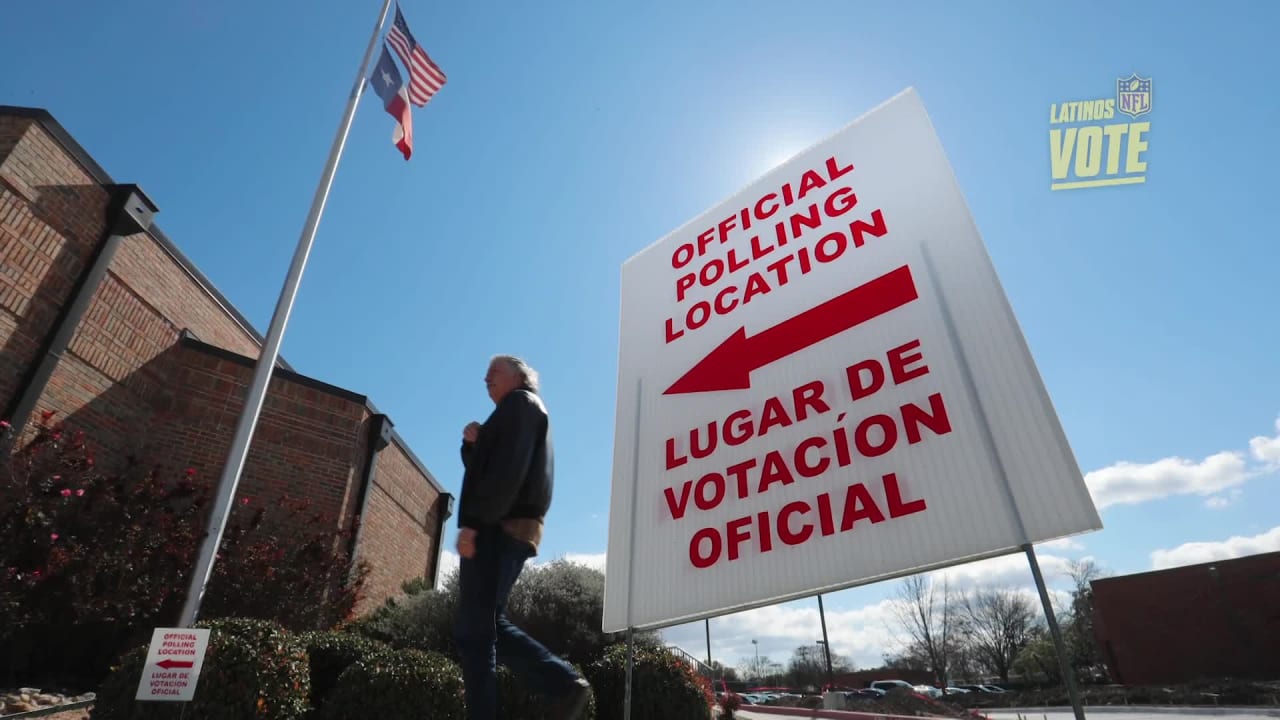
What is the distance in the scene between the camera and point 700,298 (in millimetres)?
3273

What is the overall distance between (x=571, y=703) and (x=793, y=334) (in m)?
1.71

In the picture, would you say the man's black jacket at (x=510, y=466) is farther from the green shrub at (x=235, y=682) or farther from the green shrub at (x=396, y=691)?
the green shrub at (x=396, y=691)

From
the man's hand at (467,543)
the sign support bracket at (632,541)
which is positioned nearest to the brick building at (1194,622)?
the sign support bracket at (632,541)

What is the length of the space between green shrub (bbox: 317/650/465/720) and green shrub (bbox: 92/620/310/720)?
1.11ft

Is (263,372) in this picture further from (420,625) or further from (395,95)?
(395,95)

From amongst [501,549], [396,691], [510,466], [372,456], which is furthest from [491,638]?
[372,456]

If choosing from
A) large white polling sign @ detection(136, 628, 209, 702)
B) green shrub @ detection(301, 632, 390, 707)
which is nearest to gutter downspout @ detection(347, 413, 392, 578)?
green shrub @ detection(301, 632, 390, 707)

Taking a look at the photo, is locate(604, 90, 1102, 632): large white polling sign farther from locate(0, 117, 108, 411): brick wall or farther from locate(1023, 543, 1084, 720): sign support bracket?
locate(0, 117, 108, 411): brick wall

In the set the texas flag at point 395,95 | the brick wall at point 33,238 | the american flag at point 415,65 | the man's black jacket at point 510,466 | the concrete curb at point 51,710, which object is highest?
the american flag at point 415,65

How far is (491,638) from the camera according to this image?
2.24 m

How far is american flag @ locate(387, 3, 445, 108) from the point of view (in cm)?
802

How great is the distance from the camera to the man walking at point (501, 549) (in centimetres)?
223

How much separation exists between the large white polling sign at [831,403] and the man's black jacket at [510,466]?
66 centimetres

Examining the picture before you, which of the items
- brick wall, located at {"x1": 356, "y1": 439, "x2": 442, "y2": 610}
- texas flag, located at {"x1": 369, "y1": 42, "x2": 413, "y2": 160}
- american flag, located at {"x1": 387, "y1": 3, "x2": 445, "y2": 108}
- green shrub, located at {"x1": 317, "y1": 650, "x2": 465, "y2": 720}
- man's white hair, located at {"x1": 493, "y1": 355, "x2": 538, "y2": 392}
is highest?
american flag, located at {"x1": 387, "y1": 3, "x2": 445, "y2": 108}
